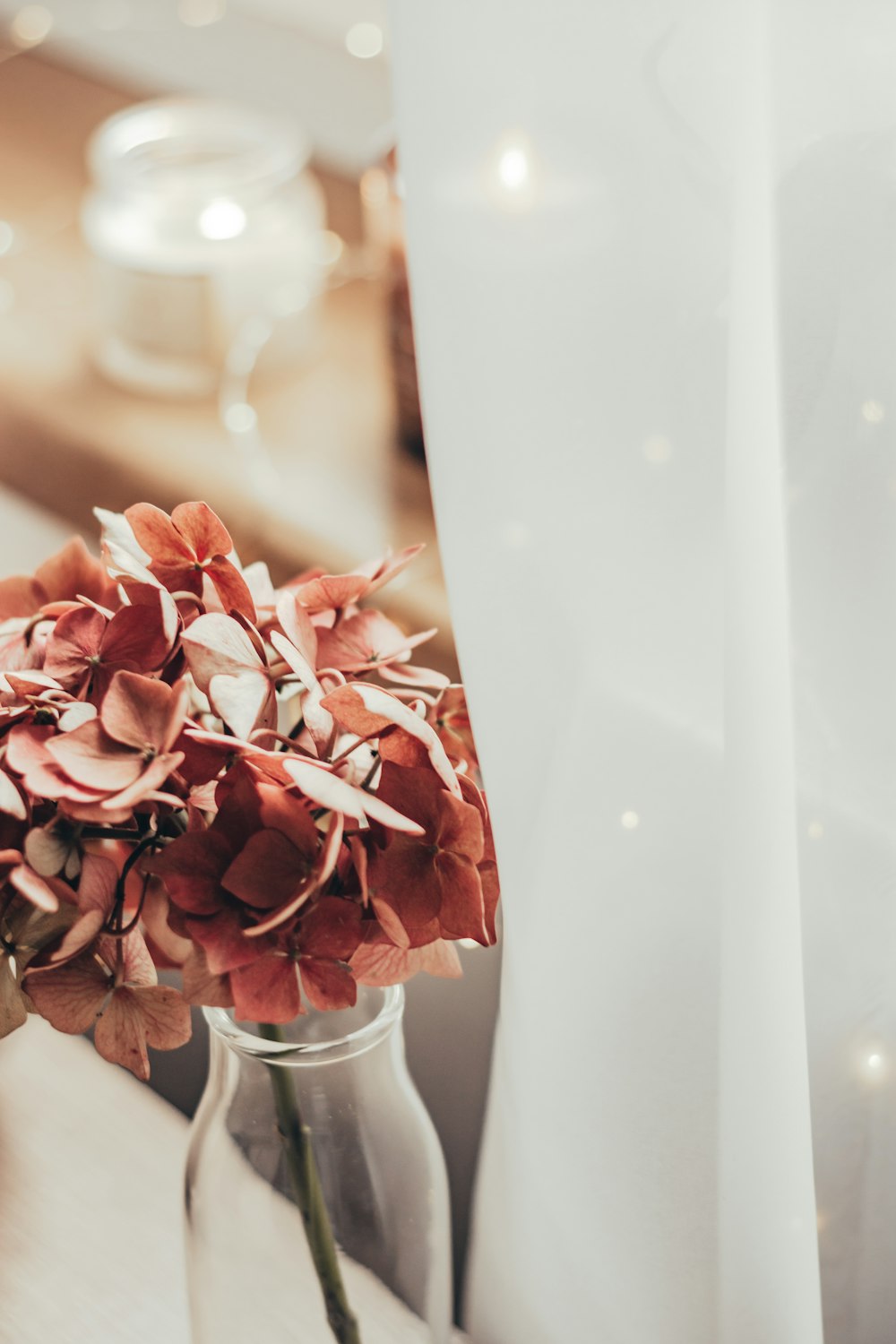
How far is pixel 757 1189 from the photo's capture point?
41cm

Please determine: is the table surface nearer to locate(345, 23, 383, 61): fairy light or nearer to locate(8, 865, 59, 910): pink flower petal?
locate(345, 23, 383, 61): fairy light

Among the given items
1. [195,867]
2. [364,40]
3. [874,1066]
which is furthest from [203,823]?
[364,40]

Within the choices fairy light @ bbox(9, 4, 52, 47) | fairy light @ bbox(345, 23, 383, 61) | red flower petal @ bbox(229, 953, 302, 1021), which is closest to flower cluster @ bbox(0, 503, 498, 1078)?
red flower petal @ bbox(229, 953, 302, 1021)

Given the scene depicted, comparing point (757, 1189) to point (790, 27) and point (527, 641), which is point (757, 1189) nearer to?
point (527, 641)

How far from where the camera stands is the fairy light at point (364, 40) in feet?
4.80

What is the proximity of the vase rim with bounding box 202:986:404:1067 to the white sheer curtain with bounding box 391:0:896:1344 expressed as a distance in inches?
2.5

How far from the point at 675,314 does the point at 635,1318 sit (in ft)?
1.11

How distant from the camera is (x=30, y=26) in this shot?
1632 mm

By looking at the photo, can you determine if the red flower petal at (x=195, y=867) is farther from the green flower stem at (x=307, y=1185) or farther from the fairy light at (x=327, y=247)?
the fairy light at (x=327, y=247)


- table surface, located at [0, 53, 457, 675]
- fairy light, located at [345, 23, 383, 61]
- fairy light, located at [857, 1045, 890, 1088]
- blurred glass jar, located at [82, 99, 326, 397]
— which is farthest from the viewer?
fairy light, located at [345, 23, 383, 61]

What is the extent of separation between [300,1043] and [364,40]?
1.35m

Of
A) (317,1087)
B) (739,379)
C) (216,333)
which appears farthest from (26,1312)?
(216,333)

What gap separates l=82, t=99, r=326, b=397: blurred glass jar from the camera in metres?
1.12

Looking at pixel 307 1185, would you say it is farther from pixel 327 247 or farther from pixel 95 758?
pixel 327 247
